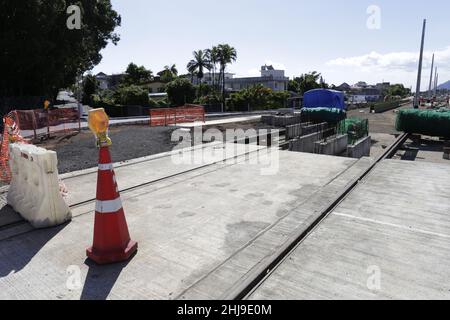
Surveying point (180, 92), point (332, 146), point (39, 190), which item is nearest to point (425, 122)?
point (332, 146)

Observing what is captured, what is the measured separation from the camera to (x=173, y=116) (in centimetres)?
2095

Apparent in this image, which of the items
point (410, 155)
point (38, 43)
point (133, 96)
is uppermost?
point (38, 43)

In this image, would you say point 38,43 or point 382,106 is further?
point 382,106

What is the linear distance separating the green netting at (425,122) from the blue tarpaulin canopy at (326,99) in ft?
11.9

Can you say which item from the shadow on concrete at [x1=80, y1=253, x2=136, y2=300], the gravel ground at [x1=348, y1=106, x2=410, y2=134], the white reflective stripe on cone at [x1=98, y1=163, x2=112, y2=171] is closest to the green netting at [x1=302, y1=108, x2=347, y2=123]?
the gravel ground at [x1=348, y1=106, x2=410, y2=134]

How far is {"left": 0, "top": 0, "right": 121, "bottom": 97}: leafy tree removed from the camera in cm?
1886

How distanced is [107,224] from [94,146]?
8.39 meters

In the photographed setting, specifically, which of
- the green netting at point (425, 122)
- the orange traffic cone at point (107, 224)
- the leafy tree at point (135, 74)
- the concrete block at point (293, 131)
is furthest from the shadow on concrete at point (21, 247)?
the leafy tree at point (135, 74)

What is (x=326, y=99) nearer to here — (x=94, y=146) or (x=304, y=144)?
(x=304, y=144)

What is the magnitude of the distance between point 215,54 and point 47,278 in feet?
215

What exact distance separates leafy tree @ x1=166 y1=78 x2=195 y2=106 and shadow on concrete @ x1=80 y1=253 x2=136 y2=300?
126 feet

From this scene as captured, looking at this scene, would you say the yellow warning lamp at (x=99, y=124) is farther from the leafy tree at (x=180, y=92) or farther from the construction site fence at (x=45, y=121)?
the leafy tree at (x=180, y=92)

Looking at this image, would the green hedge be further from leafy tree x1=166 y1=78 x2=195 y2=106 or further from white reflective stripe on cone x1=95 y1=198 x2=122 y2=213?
white reflective stripe on cone x1=95 y1=198 x2=122 y2=213
